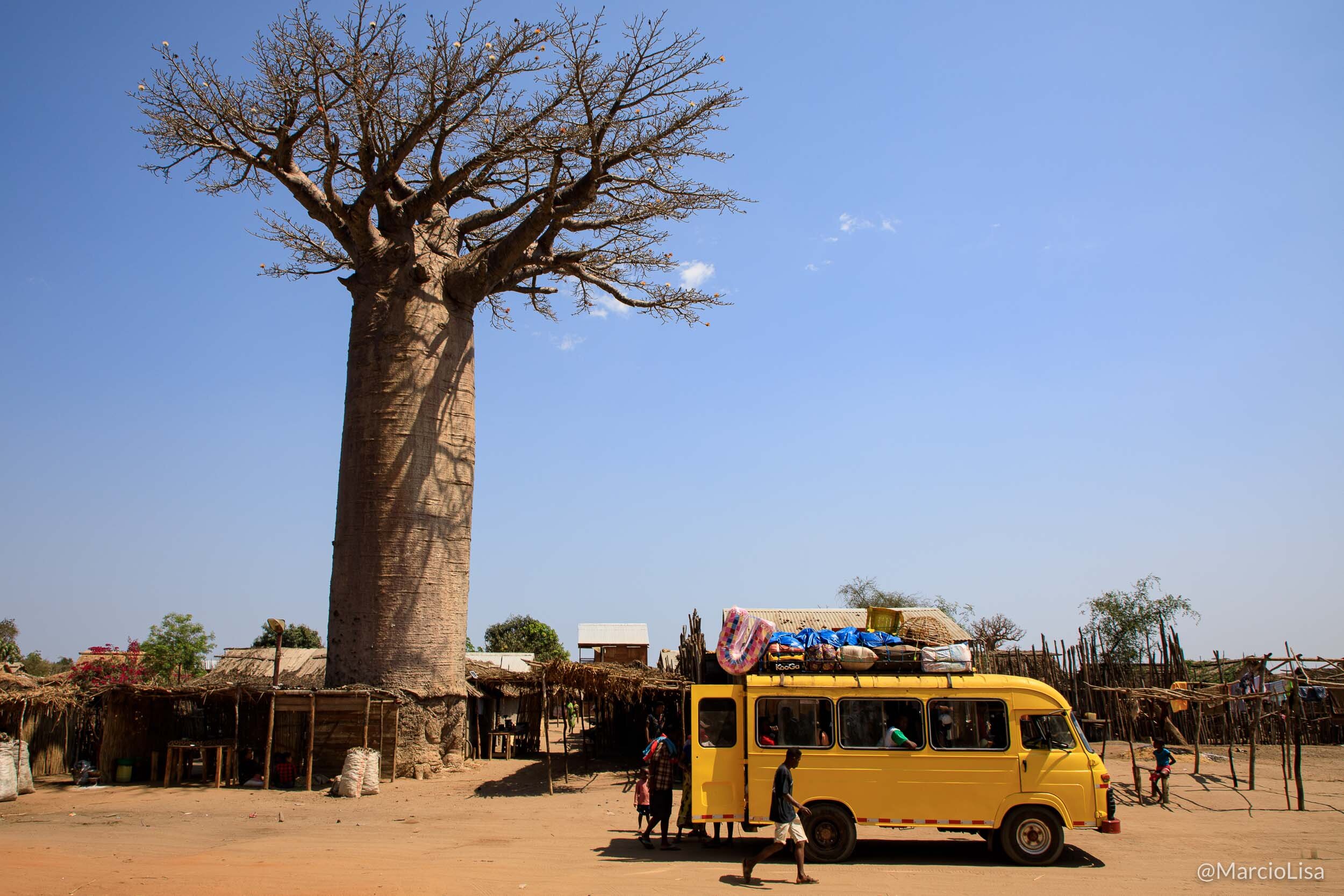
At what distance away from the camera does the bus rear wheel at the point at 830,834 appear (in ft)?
24.7

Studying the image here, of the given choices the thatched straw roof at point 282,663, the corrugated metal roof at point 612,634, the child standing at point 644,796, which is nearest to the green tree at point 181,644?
the thatched straw roof at point 282,663

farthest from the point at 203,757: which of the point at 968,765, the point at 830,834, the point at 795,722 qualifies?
the point at 968,765

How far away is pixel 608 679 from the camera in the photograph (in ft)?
43.1

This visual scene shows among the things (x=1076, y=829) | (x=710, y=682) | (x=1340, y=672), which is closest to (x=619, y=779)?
(x=710, y=682)

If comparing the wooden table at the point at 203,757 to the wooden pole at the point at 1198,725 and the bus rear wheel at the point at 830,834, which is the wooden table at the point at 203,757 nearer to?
the bus rear wheel at the point at 830,834

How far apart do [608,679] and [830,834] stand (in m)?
6.03

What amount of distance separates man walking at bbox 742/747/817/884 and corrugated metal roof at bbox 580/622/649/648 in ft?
63.0

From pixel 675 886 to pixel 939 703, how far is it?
9.36 feet

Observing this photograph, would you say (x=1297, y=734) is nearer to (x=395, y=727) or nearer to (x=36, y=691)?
(x=395, y=727)

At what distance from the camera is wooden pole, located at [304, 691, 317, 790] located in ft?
38.9

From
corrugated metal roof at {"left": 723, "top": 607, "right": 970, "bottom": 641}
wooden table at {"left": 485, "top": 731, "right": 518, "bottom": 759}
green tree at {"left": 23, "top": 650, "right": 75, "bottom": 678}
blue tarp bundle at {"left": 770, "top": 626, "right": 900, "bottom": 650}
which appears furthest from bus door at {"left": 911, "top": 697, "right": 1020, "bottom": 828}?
green tree at {"left": 23, "top": 650, "right": 75, "bottom": 678}

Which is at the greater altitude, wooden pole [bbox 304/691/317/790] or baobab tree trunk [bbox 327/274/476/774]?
baobab tree trunk [bbox 327/274/476/774]

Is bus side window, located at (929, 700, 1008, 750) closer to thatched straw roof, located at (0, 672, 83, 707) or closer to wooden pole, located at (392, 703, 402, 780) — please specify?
wooden pole, located at (392, 703, 402, 780)

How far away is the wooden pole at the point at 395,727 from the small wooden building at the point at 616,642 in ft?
35.1
